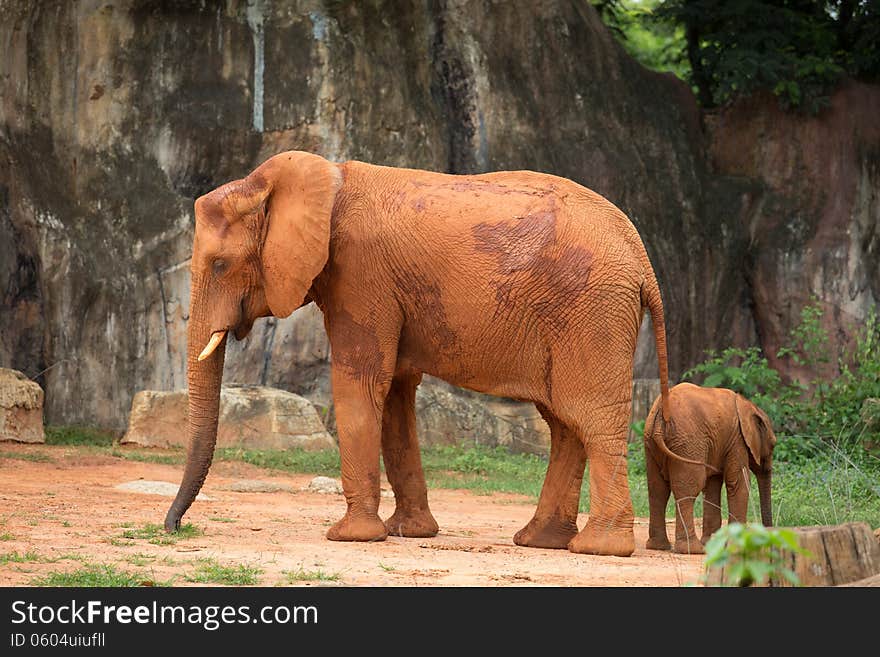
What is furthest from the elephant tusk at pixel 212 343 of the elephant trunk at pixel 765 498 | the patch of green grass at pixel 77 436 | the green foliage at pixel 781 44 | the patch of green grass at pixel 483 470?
the green foliage at pixel 781 44

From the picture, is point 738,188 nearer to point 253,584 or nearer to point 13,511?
point 13,511

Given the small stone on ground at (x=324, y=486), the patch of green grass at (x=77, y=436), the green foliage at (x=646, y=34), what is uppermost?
the green foliage at (x=646, y=34)

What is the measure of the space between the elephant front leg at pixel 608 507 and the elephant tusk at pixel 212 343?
2631 mm

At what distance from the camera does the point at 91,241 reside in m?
18.0

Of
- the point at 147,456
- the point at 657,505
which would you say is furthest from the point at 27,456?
the point at 657,505

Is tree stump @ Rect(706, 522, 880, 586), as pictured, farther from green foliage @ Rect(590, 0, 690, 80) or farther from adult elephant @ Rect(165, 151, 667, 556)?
green foliage @ Rect(590, 0, 690, 80)

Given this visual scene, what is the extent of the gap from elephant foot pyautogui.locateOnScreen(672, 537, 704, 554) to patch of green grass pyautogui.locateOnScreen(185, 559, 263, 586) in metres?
3.48

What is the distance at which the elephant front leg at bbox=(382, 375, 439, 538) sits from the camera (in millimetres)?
9930

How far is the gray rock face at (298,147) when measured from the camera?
17.8 m

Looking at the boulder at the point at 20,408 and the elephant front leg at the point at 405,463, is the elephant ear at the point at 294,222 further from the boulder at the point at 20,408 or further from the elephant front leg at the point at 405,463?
the boulder at the point at 20,408

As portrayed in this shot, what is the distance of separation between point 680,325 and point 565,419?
12972mm

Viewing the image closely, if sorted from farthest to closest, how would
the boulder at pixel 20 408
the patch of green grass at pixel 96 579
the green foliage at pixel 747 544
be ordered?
the boulder at pixel 20 408 → the patch of green grass at pixel 96 579 → the green foliage at pixel 747 544

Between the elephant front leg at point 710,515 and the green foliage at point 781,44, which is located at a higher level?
the green foliage at point 781,44

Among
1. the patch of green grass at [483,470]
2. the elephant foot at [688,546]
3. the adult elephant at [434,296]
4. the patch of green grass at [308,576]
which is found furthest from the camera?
the patch of green grass at [483,470]
